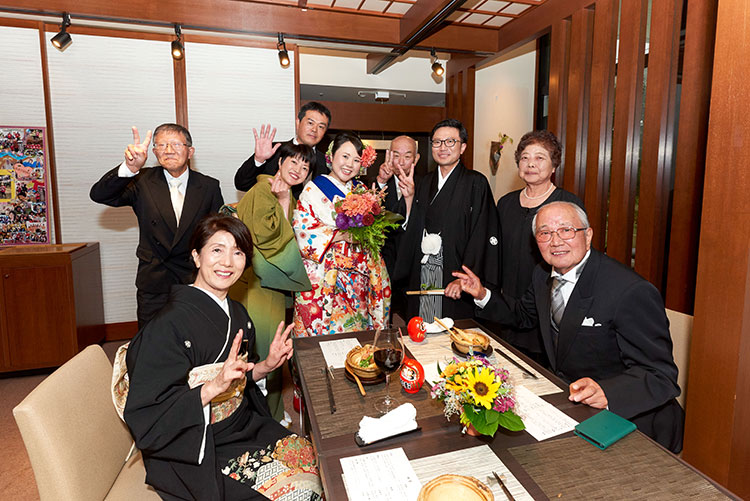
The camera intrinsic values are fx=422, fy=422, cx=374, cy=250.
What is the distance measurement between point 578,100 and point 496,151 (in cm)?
210

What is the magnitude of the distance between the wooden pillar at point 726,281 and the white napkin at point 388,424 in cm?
152

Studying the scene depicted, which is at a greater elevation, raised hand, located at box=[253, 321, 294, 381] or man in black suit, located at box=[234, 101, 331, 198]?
man in black suit, located at box=[234, 101, 331, 198]

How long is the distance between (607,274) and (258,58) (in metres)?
4.08

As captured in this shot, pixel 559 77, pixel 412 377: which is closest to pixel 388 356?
pixel 412 377

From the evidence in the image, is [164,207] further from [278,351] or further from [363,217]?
[278,351]

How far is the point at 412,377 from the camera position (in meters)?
1.35

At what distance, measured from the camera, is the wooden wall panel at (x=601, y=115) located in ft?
9.77

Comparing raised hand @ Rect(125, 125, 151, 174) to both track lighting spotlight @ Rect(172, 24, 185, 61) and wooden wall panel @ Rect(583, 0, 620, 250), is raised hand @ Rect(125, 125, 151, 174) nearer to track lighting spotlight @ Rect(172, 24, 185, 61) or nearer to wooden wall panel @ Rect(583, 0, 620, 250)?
track lighting spotlight @ Rect(172, 24, 185, 61)

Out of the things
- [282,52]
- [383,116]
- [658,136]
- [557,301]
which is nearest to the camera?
[557,301]

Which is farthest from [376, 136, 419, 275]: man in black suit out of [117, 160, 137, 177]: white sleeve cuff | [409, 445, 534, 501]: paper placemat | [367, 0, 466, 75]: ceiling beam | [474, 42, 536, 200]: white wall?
[474, 42, 536, 200]: white wall

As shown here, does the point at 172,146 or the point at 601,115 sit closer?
the point at 172,146

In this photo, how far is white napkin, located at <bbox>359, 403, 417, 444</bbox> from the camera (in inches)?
43.6

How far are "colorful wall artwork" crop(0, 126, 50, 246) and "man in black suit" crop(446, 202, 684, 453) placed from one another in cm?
442

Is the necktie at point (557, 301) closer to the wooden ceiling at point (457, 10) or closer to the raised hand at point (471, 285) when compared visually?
the raised hand at point (471, 285)
